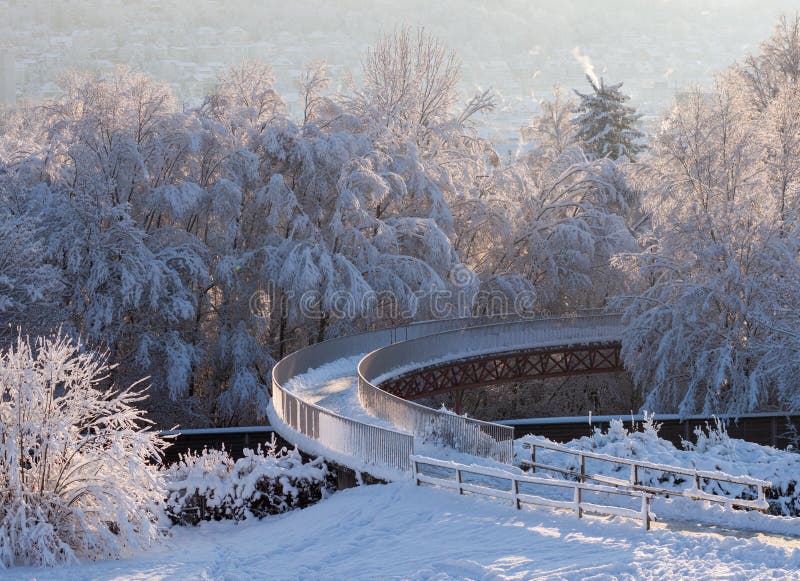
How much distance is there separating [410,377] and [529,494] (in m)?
12.8

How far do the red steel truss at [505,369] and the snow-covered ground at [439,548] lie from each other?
10850mm

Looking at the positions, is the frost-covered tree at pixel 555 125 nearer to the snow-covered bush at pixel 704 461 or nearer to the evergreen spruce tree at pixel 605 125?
the evergreen spruce tree at pixel 605 125

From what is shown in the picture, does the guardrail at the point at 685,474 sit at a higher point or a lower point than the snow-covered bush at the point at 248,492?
higher

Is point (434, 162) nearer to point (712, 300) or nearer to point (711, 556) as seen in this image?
point (712, 300)

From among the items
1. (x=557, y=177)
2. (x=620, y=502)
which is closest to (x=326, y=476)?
(x=620, y=502)

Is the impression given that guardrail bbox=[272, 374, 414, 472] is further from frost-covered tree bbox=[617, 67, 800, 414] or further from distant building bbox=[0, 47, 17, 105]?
distant building bbox=[0, 47, 17, 105]

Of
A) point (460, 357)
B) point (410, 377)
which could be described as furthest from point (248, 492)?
point (460, 357)

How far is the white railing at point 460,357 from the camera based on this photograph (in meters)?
20.1

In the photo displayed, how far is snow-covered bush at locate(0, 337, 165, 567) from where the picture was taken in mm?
17922

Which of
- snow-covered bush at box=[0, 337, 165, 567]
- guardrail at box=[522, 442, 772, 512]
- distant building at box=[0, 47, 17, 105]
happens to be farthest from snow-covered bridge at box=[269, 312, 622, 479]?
distant building at box=[0, 47, 17, 105]

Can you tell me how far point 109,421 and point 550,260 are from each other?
2592 cm

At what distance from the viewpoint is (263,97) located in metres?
41.3

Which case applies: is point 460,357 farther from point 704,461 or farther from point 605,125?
point 605,125

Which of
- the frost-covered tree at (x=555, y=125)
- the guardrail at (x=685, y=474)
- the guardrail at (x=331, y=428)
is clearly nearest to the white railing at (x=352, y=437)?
the guardrail at (x=331, y=428)
